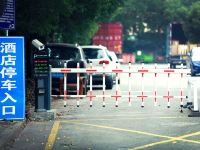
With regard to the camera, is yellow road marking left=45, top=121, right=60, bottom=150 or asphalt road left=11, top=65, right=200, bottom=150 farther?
asphalt road left=11, top=65, right=200, bottom=150

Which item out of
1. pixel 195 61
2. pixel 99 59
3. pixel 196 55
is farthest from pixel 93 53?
pixel 196 55

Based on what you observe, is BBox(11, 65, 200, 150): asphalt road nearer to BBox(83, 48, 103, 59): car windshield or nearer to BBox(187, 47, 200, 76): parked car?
BBox(83, 48, 103, 59): car windshield

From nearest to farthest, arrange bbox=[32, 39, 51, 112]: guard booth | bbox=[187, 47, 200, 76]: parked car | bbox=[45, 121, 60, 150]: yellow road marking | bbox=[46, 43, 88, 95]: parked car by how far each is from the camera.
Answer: bbox=[45, 121, 60, 150]: yellow road marking
bbox=[32, 39, 51, 112]: guard booth
bbox=[46, 43, 88, 95]: parked car
bbox=[187, 47, 200, 76]: parked car

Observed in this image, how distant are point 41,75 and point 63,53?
592 centimetres

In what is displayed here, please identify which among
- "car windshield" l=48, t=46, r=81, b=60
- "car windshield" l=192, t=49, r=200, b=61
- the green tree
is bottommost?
"car windshield" l=48, t=46, r=81, b=60

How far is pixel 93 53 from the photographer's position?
73.6ft

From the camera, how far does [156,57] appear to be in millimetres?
82250

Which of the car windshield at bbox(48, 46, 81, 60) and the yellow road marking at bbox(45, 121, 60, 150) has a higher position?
the car windshield at bbox(48, 46, 81, 60)

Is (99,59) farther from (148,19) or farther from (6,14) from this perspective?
(148,19)

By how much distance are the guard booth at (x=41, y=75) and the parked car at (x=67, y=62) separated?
A: 4.59m

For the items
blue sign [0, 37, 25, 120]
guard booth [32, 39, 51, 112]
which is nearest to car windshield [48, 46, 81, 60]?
guard booth [32, 39, 51, 112]

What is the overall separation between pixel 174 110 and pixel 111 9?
13757 millimetres

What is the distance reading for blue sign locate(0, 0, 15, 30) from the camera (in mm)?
12086

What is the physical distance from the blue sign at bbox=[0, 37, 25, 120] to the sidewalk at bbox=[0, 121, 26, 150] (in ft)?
0.79
